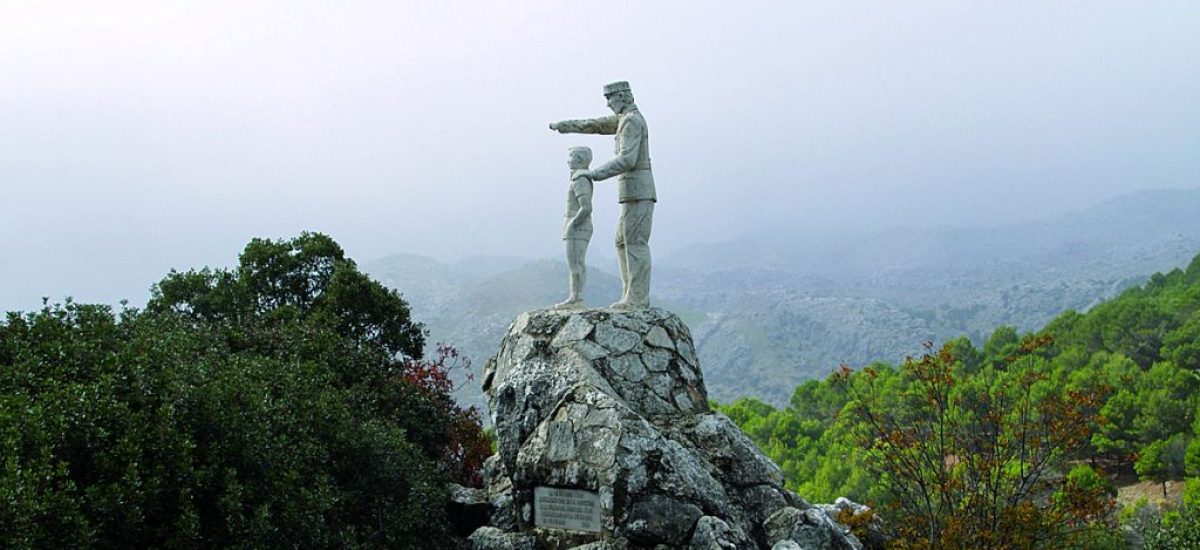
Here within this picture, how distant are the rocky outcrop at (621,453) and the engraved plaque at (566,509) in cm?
2

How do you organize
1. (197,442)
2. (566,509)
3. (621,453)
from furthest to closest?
(566,509), (621,453), (197,442)

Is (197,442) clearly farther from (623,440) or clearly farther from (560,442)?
(623,440)

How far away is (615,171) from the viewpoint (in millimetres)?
16094

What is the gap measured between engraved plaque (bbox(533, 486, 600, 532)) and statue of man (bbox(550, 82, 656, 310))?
3.80 meters

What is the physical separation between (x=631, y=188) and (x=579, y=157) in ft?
3.51

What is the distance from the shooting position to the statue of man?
16.0 m

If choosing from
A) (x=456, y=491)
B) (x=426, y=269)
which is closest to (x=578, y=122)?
(x=456, y=491)

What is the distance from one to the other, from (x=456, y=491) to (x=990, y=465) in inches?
380

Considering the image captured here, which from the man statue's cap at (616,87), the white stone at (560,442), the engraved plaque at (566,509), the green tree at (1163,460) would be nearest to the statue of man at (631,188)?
the man statue's cap at (616,87)

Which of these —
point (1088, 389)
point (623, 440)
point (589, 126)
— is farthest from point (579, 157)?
point (1088, 389)

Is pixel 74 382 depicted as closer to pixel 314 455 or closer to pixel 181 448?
pixel 181 448

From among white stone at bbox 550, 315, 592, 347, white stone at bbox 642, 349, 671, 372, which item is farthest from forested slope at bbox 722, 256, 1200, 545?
white stone at bbox 550, 315, 592, 347

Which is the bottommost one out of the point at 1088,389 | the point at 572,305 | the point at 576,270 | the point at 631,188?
the point at 1088,389

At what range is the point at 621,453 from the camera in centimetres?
1315
